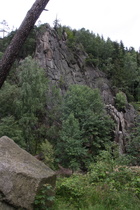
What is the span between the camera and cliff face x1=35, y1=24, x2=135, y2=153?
37.9 meters

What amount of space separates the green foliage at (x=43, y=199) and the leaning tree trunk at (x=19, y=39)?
7.90 ft

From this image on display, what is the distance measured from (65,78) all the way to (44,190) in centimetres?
3532

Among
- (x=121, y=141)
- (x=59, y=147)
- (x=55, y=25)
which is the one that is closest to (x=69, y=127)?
(x=59, y=147)

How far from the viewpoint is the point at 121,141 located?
29.0 meters

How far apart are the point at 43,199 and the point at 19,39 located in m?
3.38

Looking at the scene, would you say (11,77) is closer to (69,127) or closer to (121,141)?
(69,127)

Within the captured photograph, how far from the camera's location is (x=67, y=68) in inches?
1665

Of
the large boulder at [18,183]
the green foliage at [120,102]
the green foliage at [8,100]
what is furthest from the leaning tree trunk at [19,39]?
the green foliage at [120,102]

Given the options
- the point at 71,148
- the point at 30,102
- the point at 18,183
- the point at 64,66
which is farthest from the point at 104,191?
the point at 64,66

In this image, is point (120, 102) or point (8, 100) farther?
point (120, 102)

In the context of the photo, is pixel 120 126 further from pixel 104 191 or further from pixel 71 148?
pixel 104 191

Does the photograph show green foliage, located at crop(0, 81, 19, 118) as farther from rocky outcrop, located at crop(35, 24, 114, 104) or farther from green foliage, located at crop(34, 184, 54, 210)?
green foliage, located at crop(34, 184, 54, 210)

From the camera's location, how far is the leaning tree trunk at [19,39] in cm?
392

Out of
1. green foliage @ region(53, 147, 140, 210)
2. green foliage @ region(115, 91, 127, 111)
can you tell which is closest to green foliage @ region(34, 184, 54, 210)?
green foliage @ region(53, 147, 140, 210)
